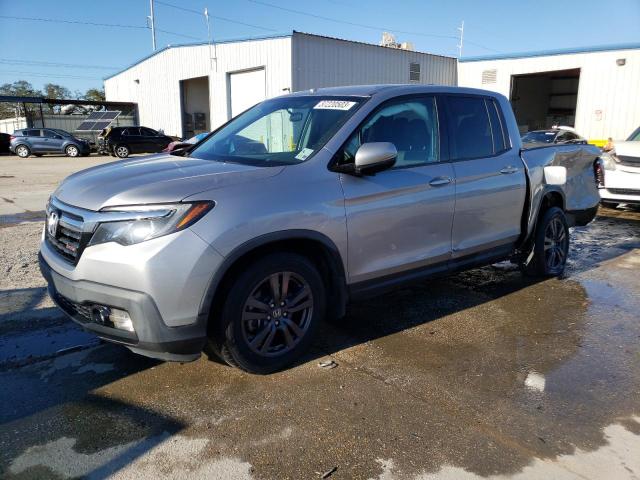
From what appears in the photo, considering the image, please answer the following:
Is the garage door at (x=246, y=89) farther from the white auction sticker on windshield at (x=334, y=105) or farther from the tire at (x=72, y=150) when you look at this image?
the white auction sticker on windshield at (x=334, y=105)

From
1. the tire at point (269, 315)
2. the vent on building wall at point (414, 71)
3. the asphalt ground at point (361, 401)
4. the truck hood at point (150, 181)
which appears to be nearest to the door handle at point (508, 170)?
the asphalt ground at point (361, 401)

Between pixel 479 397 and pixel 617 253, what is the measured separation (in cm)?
483

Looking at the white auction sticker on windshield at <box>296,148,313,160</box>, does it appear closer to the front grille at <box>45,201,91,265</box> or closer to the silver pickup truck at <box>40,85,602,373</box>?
the silver pickup truck at <box>40,85,602,373</box>

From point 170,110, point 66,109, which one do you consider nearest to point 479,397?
point 170,110

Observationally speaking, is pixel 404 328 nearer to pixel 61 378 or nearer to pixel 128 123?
pixel 61 378

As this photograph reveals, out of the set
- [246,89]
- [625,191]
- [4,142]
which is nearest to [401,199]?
[625,191]

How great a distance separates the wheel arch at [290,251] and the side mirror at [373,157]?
0.52 metres

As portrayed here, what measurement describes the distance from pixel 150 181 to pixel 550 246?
4178mm

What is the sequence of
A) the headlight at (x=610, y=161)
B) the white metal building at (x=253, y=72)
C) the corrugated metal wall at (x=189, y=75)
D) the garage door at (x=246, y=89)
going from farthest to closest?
the garage door at (x=246, y=89)
the corrugated metal wall at (x=189, y=75)
the white metal building at (x=253, y=72)
the headlight at (x=610, y=161)

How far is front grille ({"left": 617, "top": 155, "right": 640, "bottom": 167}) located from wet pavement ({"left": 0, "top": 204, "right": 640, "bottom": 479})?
5370 mm

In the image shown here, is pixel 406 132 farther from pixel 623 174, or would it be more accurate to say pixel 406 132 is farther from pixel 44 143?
pixel 44 143

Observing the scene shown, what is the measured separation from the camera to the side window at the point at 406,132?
12.2 feet

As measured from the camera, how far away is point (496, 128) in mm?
4785

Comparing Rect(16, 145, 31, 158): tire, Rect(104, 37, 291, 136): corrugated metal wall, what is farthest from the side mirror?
Rect(16, 145, 31, 158): tire
